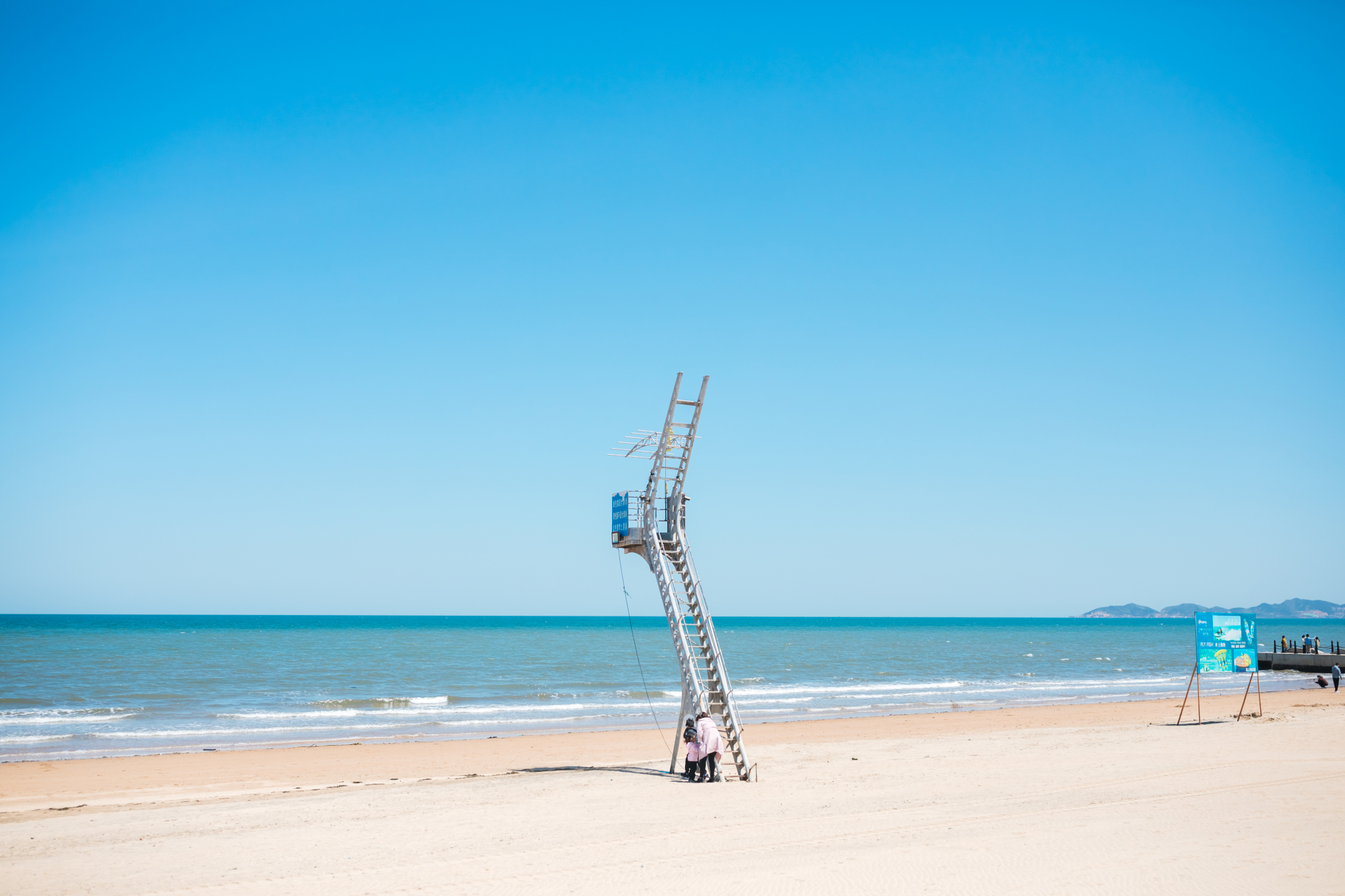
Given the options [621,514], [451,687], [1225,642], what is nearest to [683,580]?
[621,514]

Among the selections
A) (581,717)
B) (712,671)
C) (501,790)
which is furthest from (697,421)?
(581,717)

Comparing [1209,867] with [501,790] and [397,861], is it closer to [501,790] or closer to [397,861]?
[397,861]

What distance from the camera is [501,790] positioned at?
1570 centimetres

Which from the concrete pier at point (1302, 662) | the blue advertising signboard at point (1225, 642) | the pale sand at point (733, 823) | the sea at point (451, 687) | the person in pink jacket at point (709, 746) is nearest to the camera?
the pale sand at point (733, 823)

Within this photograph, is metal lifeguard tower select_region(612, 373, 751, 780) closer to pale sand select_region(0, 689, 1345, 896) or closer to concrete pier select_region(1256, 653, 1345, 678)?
pale sand select_region(0, 689, 1345, 896)

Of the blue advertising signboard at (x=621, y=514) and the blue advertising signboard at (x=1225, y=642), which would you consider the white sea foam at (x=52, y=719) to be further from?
the blue advertising signboard at (x=1225, y=642)

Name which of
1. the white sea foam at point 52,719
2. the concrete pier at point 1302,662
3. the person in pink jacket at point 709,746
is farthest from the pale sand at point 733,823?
the concrete pier at point 1302,662

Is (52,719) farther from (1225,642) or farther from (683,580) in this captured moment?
(1225,642)

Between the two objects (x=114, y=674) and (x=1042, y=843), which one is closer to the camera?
(x=1042, y=843)

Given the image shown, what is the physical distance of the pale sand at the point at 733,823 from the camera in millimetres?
9828

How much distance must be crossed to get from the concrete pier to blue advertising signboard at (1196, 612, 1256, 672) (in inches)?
1057

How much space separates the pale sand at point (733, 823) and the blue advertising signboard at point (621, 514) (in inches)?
169

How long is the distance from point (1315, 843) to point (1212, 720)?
18.7 meters

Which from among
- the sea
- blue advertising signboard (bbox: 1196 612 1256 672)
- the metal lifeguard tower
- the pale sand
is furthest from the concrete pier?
the metal lifeguard tower
